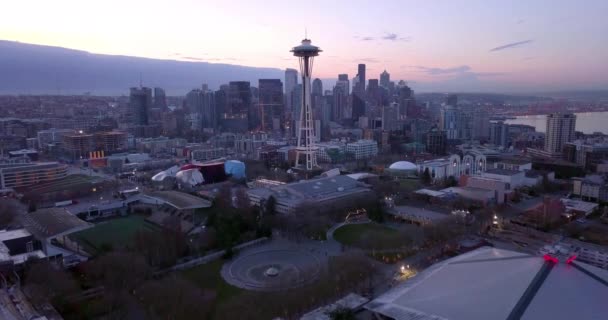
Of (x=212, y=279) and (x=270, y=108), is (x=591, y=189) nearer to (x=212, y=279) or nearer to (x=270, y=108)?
(x=212, y=279)

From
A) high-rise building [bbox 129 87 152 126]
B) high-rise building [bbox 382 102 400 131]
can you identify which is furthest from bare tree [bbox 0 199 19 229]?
high-rise building [bbox 382 102 400 131]

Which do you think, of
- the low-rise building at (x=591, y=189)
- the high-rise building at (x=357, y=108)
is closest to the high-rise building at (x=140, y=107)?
the high-rise building at (x=357, y=108)

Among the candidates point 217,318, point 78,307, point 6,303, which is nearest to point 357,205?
point 217,318

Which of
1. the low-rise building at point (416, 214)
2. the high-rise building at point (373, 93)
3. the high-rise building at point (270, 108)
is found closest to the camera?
the low-rise building at point (416, 214)

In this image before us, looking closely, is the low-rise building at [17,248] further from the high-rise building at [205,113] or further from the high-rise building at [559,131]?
the high-rise building at [205,113]

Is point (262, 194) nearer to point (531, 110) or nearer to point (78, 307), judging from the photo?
point (78, 307)

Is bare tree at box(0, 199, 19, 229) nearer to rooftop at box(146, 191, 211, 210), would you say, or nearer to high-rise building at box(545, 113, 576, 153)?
rooftop at box(146, 191, 211, 210)
